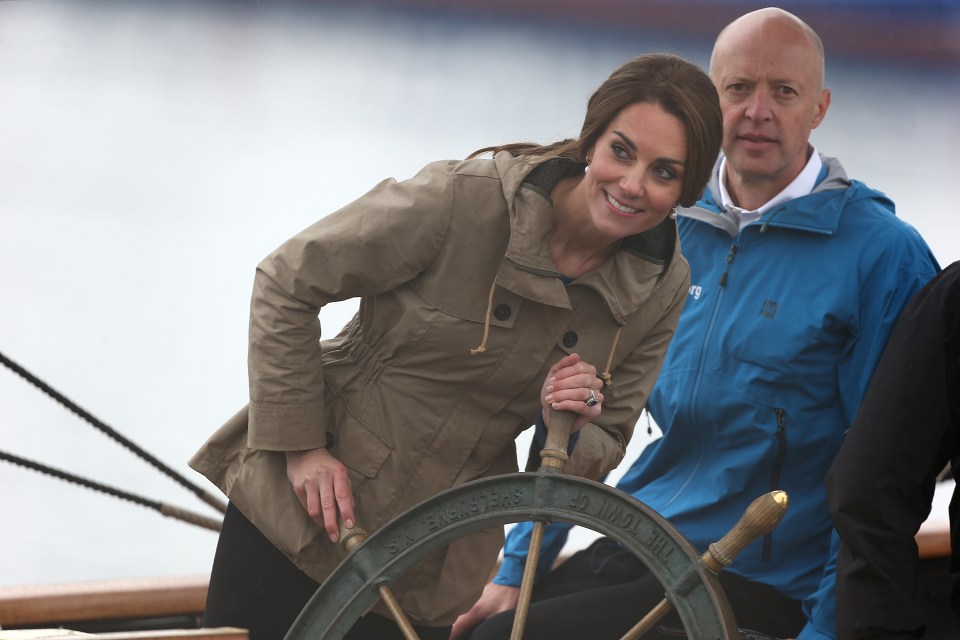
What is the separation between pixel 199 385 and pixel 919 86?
2.52 m

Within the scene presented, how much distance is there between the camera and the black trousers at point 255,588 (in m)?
1.41

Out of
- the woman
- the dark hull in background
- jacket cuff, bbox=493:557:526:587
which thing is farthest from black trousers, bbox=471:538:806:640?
the dark hull in background

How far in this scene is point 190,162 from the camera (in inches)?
166

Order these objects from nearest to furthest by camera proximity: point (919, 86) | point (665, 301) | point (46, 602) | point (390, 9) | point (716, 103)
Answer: point (716, 103) < point (665, 301) < point (46, 602) < point (919, 86) < point (390, 9)

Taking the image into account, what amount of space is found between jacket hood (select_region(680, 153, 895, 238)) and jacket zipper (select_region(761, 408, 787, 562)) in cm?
27

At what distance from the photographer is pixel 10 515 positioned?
399cm

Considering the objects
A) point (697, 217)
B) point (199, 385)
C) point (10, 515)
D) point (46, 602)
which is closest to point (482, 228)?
point (697, 217)

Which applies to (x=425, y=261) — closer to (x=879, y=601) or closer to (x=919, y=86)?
(x=879, y=601)

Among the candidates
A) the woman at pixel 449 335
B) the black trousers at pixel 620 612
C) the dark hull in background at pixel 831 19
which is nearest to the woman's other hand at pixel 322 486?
the woman at pixel 449 335

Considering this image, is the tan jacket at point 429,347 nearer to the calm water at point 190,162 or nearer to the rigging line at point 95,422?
the rigging line at point 95,422

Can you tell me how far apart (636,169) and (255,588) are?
2.10 ft

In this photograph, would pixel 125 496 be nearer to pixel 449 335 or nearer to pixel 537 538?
pixel 449 335

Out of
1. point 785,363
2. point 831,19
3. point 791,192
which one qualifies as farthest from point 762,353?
point 831,19

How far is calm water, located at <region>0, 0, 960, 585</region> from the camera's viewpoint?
13.1 feet
